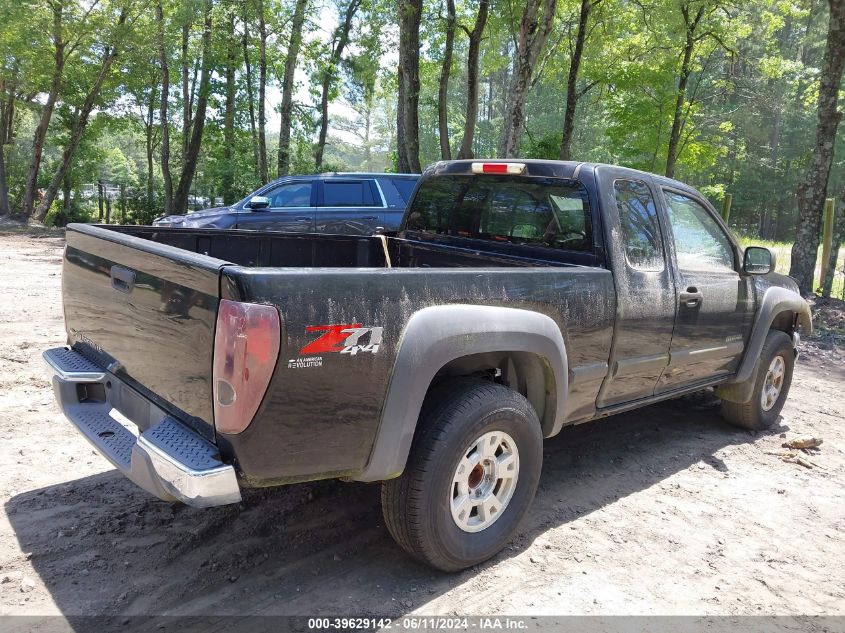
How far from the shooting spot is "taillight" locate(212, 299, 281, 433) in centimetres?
228

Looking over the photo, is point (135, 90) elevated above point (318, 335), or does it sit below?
above

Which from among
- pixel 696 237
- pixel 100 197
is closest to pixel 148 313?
pixel 696 237

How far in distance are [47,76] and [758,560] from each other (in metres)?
23.7

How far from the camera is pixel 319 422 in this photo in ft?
8.13

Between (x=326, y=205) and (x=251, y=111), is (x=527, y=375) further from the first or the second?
(x=251, y=111)

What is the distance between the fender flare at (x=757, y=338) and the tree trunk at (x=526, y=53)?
7.33 meters

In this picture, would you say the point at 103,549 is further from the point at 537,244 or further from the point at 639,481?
the point at 639,481

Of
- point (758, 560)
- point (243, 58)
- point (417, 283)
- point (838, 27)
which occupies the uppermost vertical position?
point (243, 58)

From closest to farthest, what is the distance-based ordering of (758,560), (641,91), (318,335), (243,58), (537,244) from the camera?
(318,335)
(758,560)
(537,244)
(641,91)
(243,58)

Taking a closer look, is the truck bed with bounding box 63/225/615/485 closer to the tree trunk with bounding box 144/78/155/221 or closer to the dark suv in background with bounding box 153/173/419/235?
the dark suv in background with bounding box 153/173/419/235

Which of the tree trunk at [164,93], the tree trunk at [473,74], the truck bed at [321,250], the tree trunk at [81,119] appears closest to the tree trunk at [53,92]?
the tree trunk at [81,119]

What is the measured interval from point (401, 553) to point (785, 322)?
408 cm

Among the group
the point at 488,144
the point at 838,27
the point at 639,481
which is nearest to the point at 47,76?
the point at 838,27

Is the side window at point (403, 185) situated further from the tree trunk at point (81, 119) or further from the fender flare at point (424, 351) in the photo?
the tree trunk at point (81, 119)
